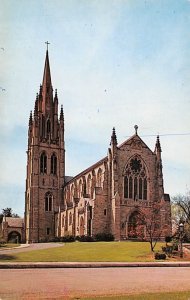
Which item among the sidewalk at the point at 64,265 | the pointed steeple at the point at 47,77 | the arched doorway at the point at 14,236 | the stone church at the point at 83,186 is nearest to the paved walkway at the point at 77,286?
the sidewalk at the point at 64,265

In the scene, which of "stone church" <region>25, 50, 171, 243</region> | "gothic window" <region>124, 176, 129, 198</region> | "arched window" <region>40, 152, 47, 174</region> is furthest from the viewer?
"arched window" <region>40, 152, 47, 174</region>

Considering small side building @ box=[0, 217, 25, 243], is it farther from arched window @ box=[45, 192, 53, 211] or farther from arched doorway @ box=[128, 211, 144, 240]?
arched doorway @ box=[128, 211, 144, 240]

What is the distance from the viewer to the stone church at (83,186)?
6388 centimetres

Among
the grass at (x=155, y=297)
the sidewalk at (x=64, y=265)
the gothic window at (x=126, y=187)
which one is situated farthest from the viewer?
the gothic window at (x=126, y=187)

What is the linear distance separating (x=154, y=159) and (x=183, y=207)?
1295 cm

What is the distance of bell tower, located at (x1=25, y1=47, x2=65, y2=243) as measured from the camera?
8469 centimetres

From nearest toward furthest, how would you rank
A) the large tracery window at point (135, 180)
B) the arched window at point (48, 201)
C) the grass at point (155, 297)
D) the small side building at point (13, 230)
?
the grass at point (155, 297), the large tracery window at point (135, 180), the arched window at point (48, 201), the small side building at point (13, 230)

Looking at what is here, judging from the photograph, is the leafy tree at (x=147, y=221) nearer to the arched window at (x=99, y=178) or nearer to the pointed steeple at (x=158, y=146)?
the arched window at (x=99, y=178)

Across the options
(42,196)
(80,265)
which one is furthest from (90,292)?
(42,196)

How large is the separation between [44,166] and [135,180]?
28.2m

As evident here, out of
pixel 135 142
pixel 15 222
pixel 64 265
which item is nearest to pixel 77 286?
pixel 64 265

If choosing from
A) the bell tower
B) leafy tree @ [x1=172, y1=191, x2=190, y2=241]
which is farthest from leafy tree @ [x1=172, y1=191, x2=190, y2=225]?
the bell tower

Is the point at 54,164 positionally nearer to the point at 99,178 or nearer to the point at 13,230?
the point at 13,230

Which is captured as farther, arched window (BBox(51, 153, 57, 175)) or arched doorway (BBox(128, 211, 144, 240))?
arched window (BBox(51, 153, 57, 175))
